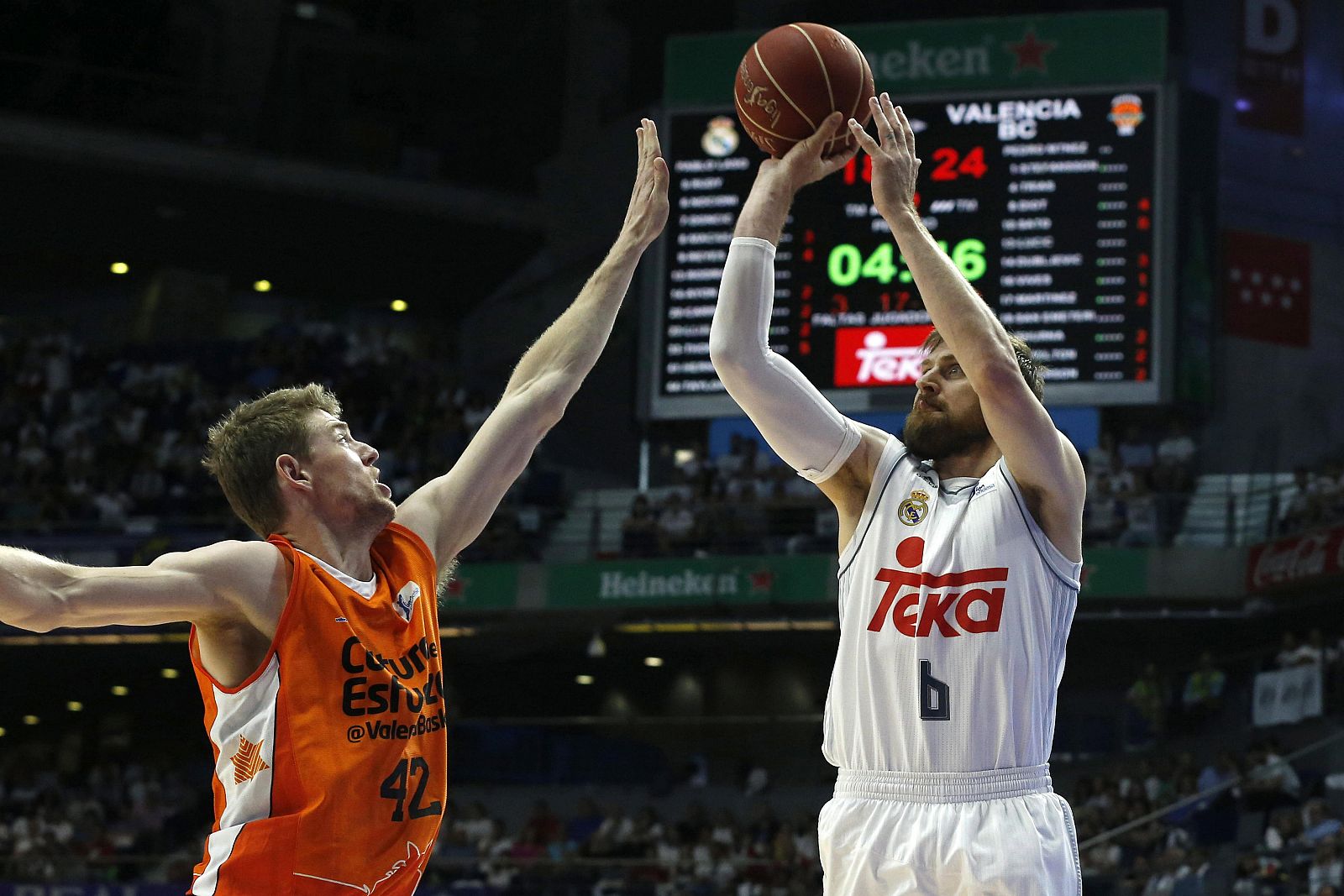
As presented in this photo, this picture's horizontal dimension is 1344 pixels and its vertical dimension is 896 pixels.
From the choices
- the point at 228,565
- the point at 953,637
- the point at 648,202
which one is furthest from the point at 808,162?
the point at 228,565

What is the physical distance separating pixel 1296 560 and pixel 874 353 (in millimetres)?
4557

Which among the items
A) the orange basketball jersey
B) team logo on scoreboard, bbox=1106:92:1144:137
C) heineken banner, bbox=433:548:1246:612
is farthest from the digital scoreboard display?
the orange basketball jersey

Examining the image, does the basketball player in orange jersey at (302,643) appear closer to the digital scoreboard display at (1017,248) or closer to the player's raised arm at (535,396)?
the player's raised arm at (535,396)

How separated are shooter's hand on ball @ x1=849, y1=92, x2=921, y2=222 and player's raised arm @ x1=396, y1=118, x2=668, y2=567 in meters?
0.59

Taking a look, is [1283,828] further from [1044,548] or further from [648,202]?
[648,202]

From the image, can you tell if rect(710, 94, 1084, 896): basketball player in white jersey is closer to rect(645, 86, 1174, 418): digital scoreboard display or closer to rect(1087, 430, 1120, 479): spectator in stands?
rect(645, 86, 1174, 418): digital scoreboard display

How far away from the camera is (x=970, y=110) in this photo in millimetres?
16922

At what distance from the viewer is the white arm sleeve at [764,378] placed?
13.2ft

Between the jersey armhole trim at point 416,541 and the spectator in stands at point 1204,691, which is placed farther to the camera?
the spectator in stands at point 1204,691

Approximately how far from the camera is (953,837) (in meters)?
3.74

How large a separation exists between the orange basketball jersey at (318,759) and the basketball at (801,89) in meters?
1.82

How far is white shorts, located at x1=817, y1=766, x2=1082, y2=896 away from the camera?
3703 mm

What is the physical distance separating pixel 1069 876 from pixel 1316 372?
744 inches

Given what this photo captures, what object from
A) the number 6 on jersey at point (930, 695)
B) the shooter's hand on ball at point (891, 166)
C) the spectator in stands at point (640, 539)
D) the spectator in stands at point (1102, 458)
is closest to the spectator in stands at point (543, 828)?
the spectator in stands at point (640, 539)
